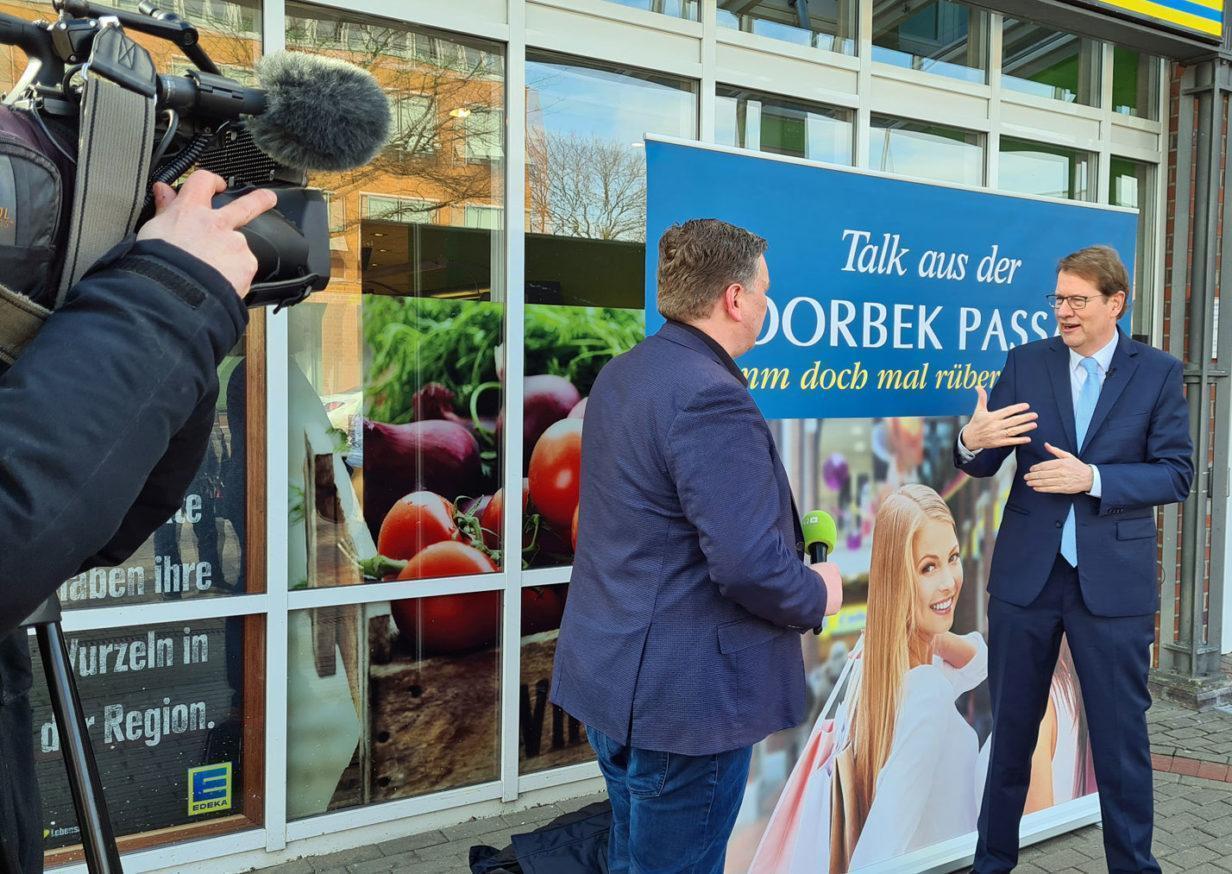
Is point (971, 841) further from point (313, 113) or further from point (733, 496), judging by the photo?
point (313, 113)

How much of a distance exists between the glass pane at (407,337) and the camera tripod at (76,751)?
6.96 ft

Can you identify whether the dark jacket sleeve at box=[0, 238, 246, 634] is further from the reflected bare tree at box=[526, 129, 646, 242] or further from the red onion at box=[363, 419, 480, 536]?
the reflected bare tree at box=[526, 129, 646, 242]

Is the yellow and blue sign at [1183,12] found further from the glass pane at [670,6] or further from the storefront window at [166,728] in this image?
the storefront window at [166,728]

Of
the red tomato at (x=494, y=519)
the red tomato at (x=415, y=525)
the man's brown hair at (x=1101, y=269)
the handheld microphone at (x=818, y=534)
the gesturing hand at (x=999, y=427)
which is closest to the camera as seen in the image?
the handheld microphone at (x=818, y=534)

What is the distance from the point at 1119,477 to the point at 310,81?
2514mm

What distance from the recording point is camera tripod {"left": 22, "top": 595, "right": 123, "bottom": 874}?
1.14 metres

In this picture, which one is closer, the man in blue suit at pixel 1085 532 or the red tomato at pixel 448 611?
the man in blue suit at pixel 1085 532

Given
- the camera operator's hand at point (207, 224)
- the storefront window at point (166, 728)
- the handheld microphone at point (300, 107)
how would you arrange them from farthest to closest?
the storefront window at point (166, 728) < the handheld microphone at point (300, 107) < the camera operator's hand at point (207, 224)

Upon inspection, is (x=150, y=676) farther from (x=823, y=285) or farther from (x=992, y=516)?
(x=992, y=516)

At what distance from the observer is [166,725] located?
123 inches

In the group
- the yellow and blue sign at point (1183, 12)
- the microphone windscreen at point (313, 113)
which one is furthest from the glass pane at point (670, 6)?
the microphone windscreen at point (313, 113)

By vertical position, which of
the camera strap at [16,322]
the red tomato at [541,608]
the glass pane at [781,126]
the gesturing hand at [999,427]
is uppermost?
the glass pane at [781,126]

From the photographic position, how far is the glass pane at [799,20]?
3929 mm

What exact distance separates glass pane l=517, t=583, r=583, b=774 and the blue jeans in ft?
5.75
